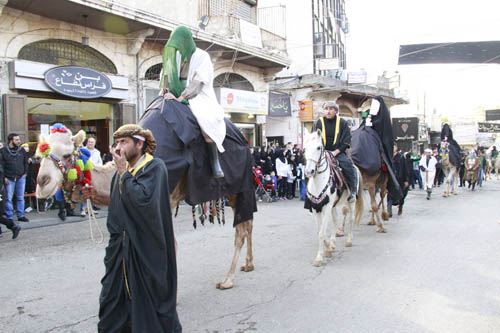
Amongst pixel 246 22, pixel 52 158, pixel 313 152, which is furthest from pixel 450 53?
pixel 246 22

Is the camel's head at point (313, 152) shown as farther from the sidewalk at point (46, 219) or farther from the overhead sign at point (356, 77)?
the overhead sign at point (356, 77)

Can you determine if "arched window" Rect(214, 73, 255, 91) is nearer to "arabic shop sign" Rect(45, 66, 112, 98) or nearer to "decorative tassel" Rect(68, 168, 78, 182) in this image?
"arabic shop sign" Rect(45, 66, 112, 98)

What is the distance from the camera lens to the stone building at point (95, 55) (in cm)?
1134

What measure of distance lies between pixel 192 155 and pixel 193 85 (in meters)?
0.90

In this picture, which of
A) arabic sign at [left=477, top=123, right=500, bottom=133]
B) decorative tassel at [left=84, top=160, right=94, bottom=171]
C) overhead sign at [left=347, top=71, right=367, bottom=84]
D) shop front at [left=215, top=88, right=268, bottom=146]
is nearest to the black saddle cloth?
decorative tassel at [left=84, top=160, right=94, bottom=171]

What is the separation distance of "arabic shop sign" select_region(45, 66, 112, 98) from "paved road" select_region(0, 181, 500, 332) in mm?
5013

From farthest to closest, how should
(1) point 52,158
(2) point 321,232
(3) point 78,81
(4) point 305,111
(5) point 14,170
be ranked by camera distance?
(4) point 305,111, (3) point 78,81, (5) point 14,170, (2) point 321,232, (1) point 52,158

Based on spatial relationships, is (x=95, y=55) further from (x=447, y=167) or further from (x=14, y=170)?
(x=447, y=167)

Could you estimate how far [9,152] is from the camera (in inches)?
366

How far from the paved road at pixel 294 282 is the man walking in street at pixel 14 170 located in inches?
41.7

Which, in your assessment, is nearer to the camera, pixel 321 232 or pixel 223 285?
pixel 223 285

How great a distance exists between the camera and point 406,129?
1220 inches

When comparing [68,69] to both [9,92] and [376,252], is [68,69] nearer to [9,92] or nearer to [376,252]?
[9,92]

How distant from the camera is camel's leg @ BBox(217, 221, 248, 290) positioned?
4.95 m
